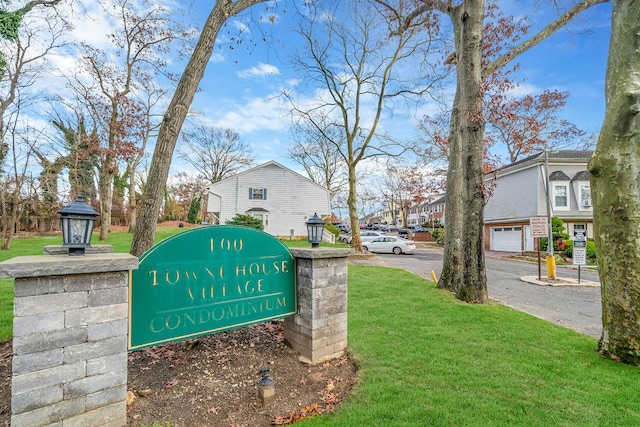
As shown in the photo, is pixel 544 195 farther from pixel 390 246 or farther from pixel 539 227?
pixel 539 227

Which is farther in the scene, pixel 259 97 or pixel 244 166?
pixel 244 166

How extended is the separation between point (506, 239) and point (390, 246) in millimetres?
9411

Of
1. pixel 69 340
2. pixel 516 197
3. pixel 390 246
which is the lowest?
pixel 390 246

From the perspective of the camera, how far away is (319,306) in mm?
3508

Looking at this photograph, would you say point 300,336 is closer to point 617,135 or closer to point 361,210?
point 617,135

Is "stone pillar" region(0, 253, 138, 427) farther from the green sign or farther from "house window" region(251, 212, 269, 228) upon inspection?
"house window" region(251, 212, 269, 228)

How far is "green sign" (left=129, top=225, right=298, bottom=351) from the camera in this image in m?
2.52

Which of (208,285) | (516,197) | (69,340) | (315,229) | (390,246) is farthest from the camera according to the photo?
(516,197)

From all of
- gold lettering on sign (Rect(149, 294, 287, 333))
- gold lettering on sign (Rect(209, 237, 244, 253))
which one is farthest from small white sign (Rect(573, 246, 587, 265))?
gold lettering on sign (Rect(209, 237, 244, 253))

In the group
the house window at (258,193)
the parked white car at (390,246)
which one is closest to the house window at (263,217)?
the house window at (258,193)

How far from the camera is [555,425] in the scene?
2398mm

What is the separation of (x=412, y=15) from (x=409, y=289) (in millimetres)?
8018

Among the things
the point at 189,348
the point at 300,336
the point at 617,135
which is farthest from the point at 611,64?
the point at 189,348

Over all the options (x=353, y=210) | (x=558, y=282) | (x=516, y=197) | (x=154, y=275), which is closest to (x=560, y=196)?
(x=516, y=197)
